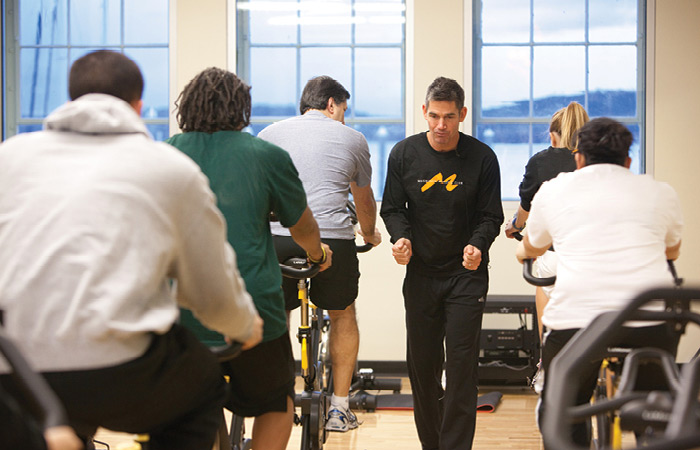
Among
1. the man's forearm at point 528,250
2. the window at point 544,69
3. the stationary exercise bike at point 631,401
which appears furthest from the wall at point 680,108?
the stationary exercise bike at point 631,401

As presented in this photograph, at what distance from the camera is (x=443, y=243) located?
346cm

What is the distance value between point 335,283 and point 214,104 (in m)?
1.48

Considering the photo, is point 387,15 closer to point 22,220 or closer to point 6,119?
point 6,119

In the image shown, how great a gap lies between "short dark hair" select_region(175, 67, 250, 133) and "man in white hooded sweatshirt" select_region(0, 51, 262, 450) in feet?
2.11

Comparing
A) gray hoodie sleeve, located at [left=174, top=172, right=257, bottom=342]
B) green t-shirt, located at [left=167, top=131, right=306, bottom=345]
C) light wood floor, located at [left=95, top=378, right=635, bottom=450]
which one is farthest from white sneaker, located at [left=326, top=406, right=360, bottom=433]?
gray hoodie sleeve, located at [left=174, top=172, right=257, bottom=342]

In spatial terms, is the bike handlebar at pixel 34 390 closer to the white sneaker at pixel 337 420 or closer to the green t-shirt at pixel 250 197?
the green t-shirt at pixel 250 197

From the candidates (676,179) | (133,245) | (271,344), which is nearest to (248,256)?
(271,344)

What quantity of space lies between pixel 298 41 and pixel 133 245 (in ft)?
15.3

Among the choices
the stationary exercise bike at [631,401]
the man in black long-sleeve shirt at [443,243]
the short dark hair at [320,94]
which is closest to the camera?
the stationary exercise bike at [631,401]

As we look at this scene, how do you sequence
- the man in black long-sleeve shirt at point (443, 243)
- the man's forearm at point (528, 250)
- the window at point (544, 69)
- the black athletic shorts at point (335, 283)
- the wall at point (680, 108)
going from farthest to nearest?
1. the window at point (544, 69)
2. the wall at point (680, 108)
3. the black athletic shorts at point (335, 283)
4. the man in black long-sleeve shirt at point (443, 243)
5. the man's forearm at point (528, 250)

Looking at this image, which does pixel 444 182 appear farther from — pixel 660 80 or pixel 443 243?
pixel 660 80

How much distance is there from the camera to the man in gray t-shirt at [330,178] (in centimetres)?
346

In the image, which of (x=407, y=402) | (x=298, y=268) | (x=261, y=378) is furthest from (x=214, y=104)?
(x=407, y=402)

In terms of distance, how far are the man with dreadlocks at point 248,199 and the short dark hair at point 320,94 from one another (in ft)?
4.15
